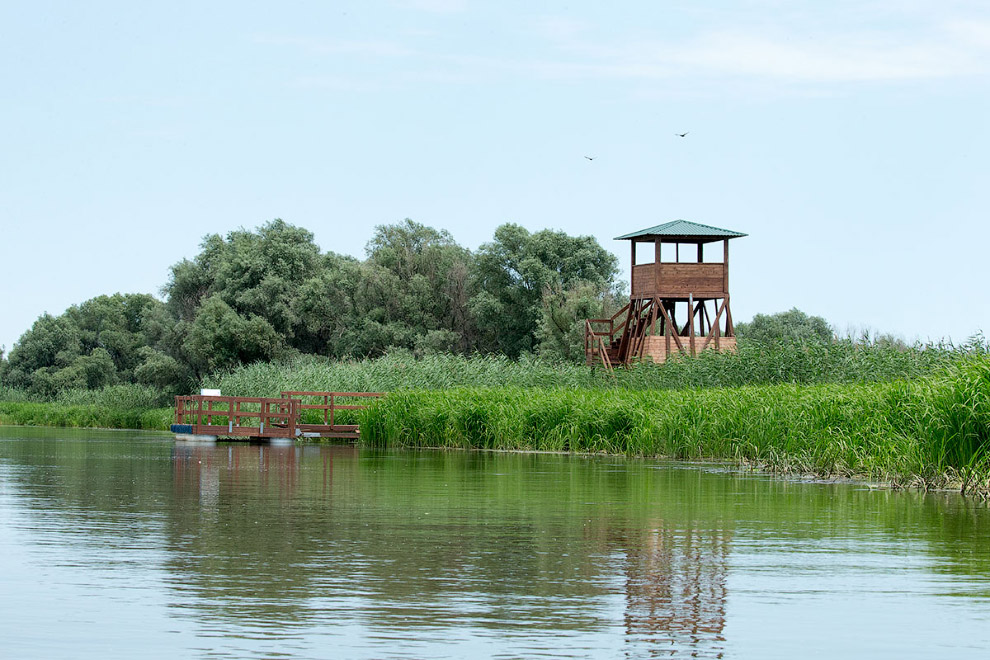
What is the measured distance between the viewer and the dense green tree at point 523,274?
72.8 meters

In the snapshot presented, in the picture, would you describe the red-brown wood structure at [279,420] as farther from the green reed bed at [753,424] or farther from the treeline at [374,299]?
the treeline at [374,299]

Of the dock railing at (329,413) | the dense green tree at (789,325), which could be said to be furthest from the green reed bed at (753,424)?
the dense green tree at (789,325)

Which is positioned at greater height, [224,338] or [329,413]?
[224,338]

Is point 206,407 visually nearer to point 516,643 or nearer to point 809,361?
point 809,361

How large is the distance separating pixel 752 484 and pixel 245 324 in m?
52.4

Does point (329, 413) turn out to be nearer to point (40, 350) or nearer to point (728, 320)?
point (728, 320)

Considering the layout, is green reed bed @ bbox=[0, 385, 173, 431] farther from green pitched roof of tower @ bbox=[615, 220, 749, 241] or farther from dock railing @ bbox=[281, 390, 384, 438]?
green pitched roof of tower @ bbox=[615, 220, 749, 241]

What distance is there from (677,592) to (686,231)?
4467 centimetres

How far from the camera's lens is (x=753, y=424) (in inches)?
1075

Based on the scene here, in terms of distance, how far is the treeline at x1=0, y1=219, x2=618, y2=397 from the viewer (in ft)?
235

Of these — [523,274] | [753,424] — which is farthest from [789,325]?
[753,424]

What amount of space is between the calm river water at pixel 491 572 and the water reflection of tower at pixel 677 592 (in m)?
0.03

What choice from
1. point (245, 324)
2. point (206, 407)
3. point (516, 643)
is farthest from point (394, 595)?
point (245, 324)

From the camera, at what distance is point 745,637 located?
8.41 m
